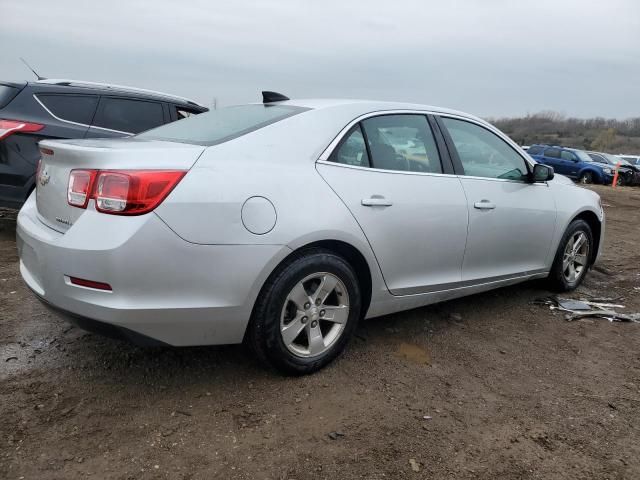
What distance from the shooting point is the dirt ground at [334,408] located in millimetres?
2264

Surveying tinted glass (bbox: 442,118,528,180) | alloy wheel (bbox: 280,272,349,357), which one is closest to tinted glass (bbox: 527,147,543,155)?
tinted glass (bbox: 442,118,528,180)

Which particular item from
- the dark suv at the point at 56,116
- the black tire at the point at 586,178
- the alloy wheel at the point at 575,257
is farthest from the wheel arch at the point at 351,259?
the black tire at the point at 586,178

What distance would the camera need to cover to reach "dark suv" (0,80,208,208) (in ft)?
16.8

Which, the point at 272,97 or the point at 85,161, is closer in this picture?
the point at 85,161

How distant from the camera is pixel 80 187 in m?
2.49

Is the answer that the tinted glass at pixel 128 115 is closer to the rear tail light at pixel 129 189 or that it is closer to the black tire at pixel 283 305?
the rear tail light at pixel 129 189

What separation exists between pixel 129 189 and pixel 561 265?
144 inches

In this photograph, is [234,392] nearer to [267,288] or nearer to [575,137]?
[267,288]

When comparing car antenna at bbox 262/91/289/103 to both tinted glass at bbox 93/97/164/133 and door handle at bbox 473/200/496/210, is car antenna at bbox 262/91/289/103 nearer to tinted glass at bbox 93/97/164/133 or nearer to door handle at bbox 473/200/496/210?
door handle at bbox 473/200/496/210

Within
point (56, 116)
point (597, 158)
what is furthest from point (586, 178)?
point (56, 116)

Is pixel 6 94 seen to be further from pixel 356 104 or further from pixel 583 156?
pixel 583 156

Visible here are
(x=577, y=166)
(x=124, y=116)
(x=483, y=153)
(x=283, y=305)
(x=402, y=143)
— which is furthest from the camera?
(x=577, y=166)

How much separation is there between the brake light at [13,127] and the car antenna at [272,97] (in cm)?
275

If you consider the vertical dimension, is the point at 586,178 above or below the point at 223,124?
below
